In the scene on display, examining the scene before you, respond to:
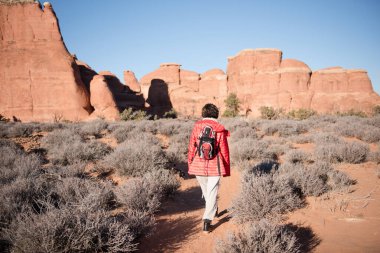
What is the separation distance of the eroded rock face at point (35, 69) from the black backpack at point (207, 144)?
2452 cm

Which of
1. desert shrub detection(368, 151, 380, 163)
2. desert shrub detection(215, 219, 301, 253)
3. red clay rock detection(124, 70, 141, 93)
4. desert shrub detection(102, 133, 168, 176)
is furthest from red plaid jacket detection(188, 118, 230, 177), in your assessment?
red clay rock detection(124, 70, 141, 93)

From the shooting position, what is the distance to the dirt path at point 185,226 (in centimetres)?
290

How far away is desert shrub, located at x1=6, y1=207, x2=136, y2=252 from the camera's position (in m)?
1.97

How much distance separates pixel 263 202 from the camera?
3.43m

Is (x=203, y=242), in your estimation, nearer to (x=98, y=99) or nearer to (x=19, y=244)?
(x=19, y=244)

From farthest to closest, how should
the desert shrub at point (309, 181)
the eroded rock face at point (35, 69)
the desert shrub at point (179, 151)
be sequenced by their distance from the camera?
the eroded rock face at point (35, 69)
the desert shrub at point (179, 151)
the desert shrub at point (309, 181)

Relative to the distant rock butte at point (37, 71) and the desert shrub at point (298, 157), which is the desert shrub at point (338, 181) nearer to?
the desert shrub at point (298, 157)

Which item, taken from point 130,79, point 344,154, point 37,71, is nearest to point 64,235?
point 344,154

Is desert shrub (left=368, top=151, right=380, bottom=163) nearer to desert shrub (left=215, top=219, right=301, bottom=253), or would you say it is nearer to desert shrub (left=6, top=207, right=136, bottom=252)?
desert shrub (left=215, top=219, right=301, bottom=253)

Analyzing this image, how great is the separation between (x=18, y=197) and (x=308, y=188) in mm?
4925

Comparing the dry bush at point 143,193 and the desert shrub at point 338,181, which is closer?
the dry bush at point 143,193

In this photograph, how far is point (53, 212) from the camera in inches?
92.1

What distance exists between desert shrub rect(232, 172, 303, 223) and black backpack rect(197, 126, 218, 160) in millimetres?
986

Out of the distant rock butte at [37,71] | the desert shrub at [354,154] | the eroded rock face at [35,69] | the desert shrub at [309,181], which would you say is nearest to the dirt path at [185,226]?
the desert shrub at [309,181]
